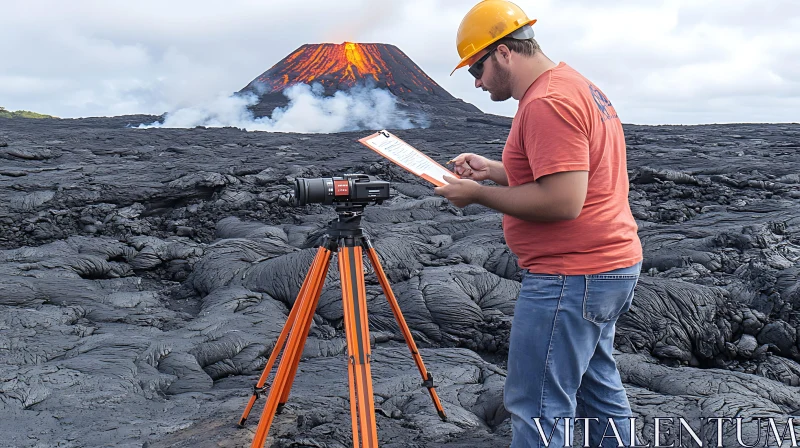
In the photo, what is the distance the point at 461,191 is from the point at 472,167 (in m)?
0.56

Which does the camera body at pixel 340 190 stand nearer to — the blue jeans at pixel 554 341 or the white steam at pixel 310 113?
the blue jeans at pixel 554 341

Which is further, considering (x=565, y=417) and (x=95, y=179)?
(x=95, y=179)

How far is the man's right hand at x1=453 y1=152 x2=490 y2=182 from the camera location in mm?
3029

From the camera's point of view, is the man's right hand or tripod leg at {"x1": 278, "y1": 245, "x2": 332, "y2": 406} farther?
tripod leg at {"x1": 278, "y1": 245, "x2": 332, "y2": 406}

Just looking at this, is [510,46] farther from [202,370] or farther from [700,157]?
[700,157]

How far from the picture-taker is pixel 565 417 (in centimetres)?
256

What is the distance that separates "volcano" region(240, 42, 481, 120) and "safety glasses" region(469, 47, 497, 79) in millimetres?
33945

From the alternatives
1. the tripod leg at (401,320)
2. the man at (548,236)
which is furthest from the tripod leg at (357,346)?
the man at (548,236)

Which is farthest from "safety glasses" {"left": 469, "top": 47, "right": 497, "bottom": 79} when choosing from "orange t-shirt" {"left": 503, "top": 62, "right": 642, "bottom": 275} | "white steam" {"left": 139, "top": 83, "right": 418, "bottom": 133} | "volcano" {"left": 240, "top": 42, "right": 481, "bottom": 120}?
"volcano" {"left": 240, "top": 42, "right": 481, "bottom": 120}

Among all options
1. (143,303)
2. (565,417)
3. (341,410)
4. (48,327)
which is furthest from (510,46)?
(143,303)

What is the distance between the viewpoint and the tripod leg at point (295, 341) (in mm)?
3178

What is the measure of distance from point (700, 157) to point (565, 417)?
51.9 ft

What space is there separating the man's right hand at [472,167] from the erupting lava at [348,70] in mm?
37180

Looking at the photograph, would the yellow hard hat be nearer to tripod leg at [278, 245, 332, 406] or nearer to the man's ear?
the man's ear
